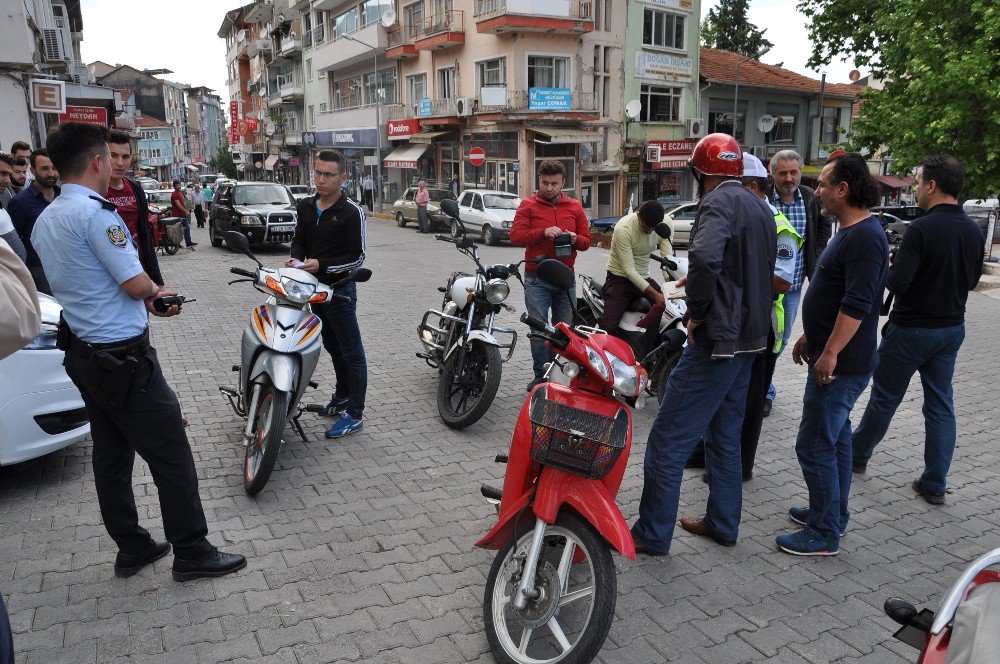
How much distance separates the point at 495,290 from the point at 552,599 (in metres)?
3.16

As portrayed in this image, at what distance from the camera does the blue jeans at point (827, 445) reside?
12.3ft

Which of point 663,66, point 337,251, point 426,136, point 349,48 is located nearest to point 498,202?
point 426,136

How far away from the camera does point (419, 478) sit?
479 cm

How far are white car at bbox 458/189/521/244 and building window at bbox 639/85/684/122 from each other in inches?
542

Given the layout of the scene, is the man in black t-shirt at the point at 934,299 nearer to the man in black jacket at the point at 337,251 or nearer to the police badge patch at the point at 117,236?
the man in black jacket at the point at 337,251

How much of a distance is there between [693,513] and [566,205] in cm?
291

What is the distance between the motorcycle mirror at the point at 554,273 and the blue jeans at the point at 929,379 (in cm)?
226

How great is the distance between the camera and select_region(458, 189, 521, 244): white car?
22234mm

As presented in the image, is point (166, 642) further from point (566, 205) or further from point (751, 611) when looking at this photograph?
point (566, 205)

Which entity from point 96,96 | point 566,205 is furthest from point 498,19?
point 566,205

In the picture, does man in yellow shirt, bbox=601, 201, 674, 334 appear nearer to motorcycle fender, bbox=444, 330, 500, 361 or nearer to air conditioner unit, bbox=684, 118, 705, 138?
motorcycle fender, bbox=444, 330, 500, 361

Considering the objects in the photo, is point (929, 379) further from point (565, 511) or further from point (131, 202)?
point (131, 202)

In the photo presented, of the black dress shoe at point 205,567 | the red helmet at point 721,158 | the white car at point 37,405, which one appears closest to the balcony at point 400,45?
the white car at point 37,405

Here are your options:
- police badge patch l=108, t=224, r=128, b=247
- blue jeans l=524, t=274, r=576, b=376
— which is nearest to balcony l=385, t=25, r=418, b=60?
blue jeans l=524, t=274, r=576, b=376
